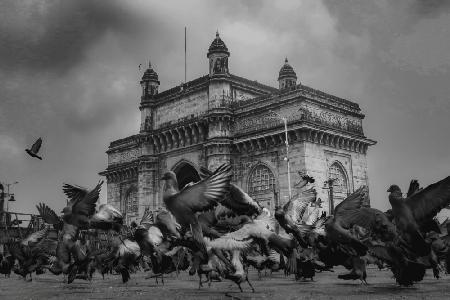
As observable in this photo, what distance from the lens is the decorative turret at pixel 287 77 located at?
141 feet

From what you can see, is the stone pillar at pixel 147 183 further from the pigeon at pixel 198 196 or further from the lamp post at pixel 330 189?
the pigeon at pixel 198 196

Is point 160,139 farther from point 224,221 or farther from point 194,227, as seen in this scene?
point 194,227

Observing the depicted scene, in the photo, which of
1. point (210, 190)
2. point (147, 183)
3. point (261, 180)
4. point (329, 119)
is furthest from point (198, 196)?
point (147, 183)

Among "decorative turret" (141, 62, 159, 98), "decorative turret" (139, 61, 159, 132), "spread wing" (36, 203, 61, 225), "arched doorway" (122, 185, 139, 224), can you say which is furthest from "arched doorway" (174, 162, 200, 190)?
Answer: "spread wing" (36, 203, 61, 225)

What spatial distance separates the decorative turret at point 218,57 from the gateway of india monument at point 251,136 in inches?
3.0

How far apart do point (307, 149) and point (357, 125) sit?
22.2 feet

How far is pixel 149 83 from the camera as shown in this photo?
42625mm

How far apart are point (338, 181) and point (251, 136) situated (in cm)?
679

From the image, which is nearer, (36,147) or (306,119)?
(36,147)

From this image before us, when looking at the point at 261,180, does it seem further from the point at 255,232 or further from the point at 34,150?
the point at 255,232

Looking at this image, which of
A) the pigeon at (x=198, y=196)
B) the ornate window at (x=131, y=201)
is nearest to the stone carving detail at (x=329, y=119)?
the ornate window at (x=131, y=201)

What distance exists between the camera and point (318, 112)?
106 feet

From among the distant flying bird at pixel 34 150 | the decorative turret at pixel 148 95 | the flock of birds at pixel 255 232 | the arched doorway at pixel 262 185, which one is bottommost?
the flock of birds at pixel 255 232

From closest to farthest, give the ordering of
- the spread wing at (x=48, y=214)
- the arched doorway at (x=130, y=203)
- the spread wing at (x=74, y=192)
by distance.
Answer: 1. the spread wing at (x=74, y=192)
2. the spread wing at (x=48, y=214)
3. the arched doorway at (x=130, y=203)
